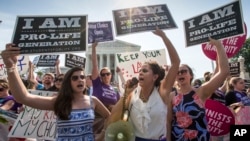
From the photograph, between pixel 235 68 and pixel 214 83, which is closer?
pixel 214 83

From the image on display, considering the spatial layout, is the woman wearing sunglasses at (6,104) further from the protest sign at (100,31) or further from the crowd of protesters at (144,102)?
the protest sign at (100,31)

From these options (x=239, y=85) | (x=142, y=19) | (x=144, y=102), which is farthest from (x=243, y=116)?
(x=144, y=102)

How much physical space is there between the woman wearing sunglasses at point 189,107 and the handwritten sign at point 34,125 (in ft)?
7.38

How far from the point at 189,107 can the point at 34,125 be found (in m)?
2.85

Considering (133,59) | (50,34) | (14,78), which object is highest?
(50,34)

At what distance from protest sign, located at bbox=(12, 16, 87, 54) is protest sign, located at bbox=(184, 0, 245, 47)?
217cm

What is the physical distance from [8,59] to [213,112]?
3.86 meters

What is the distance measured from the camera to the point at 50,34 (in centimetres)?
571

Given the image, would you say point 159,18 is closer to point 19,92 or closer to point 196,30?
point 196,30

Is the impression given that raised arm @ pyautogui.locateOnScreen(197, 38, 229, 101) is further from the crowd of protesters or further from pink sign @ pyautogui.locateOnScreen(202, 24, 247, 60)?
pink sign @ pyautogui.locateOnScreen(202, 24, 247, 60)

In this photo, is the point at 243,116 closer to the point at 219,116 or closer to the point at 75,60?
the point at 219,116

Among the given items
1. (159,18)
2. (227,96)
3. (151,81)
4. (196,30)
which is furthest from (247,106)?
(151,81)

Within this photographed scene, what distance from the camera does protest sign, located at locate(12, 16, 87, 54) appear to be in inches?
218

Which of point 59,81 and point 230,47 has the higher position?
point 230,47
